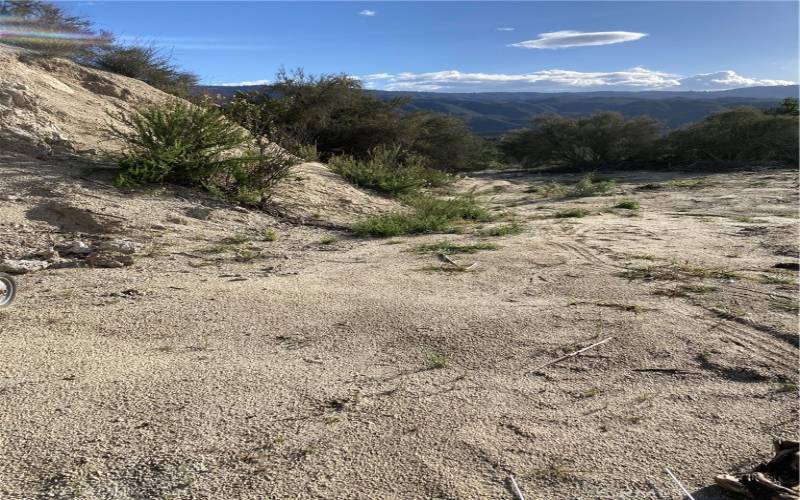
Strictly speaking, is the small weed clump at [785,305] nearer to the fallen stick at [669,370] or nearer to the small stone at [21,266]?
the fallen stick at [669,370]

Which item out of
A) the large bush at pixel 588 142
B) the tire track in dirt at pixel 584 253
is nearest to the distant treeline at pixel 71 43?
the tire track in dirt at pixel 584 253

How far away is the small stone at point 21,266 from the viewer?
→ 14.4ft

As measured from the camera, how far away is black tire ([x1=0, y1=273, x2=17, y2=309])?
140 inches

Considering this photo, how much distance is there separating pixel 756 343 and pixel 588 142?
19691 millimetres

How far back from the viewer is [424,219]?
291 inches

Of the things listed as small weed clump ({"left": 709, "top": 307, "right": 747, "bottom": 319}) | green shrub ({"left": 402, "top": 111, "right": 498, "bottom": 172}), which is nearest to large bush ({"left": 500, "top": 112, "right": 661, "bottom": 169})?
green shrub ({"left": 402, "top": 111, "right": 498, "bottom": 172})

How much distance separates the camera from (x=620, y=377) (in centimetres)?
304

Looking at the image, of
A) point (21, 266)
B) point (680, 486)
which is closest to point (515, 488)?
point (680, 486)

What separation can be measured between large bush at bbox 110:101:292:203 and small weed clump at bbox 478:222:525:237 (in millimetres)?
2830

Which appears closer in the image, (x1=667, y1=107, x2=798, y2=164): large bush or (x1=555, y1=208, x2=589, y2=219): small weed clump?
(x1=555, y1=208, x2=589, y2=219): small weed clump

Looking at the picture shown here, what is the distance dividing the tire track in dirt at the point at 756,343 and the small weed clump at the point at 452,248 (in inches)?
95.6

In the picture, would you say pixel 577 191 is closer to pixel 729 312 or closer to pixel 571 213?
pixel 571 213

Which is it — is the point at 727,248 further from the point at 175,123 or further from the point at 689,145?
the point at 689,145

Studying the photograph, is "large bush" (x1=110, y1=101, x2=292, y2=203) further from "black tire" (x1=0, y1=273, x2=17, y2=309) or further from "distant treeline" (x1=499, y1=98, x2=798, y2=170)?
"distant treeline" (x1=499, y1=98, x2=798, y2=170)
